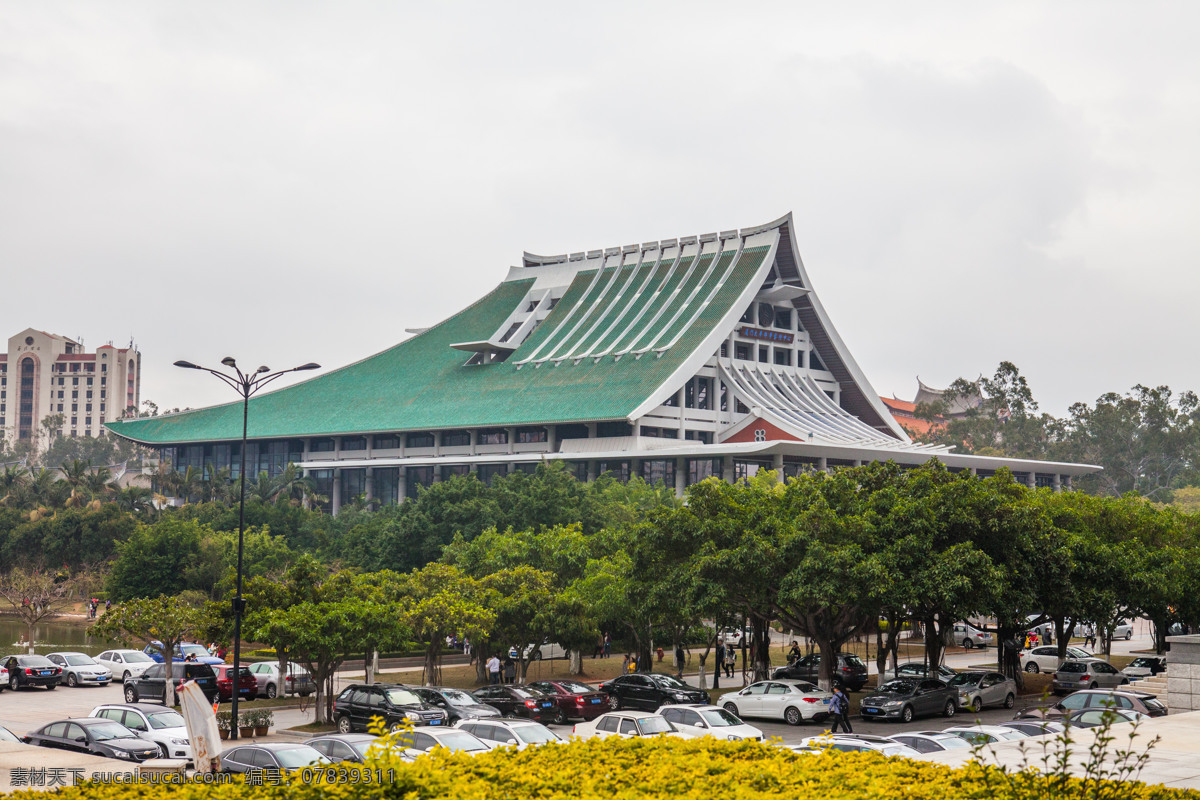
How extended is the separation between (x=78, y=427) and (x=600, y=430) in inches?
5782

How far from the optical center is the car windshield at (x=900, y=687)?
104 feet

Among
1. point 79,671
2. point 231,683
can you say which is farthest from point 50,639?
point 231,683

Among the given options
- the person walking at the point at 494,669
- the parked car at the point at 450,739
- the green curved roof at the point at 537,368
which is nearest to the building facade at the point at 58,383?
the green curved roof at the point at 537,368

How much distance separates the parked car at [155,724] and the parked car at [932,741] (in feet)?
45.9

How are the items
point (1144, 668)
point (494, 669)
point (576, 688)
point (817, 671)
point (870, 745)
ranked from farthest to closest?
point (494, 669) → point (1144, 668) → point (817, 671) → point (576, 688) → point (870, 745)

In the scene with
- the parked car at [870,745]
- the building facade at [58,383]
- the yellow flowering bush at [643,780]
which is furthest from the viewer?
the building facade at [58,383]

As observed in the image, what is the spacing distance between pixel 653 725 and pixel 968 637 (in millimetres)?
32910

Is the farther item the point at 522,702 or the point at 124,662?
the point at 124,662

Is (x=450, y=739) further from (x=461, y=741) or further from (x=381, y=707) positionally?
(x=381, y=707)

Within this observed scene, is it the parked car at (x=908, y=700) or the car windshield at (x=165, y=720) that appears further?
the parked car at (x=908, y=700)

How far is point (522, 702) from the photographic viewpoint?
31547 millimetres

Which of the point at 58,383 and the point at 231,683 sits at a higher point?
the point at 58,383

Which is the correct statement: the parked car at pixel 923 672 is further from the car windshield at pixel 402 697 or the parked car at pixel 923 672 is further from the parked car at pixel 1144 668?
the car windshield at pixel 402 697

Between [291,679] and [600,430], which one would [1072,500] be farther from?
[600,430]
